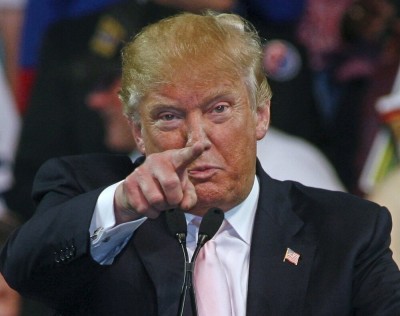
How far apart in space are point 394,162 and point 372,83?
12.8 inches

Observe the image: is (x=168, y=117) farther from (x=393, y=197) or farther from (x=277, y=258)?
(x=393, y=197)

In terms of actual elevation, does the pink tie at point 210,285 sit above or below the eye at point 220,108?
below

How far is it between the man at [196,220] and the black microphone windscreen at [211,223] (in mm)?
80

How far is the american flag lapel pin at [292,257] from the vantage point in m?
2.85

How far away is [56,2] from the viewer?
16.6ft

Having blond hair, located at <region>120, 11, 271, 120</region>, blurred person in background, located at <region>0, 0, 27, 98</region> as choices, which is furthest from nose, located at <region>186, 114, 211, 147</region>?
blurred person in background, located at <region>0, 0, 27, 98</region>

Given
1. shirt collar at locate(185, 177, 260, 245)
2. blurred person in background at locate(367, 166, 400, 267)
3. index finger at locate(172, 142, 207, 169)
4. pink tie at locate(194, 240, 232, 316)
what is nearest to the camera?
index finger at locate(172, 142, 207, 169)

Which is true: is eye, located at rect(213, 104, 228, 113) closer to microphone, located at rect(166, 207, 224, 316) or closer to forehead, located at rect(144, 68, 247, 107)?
forehead, located at rect(144, 68, 247, 107)

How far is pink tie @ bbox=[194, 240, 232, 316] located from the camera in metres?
2.81

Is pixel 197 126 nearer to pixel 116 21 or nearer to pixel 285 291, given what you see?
pixel 285 291

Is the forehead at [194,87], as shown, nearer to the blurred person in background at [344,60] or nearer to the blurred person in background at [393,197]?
the blurred person in background at [393,197]

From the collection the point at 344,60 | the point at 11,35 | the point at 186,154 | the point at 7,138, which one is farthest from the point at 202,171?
the point at 11,35

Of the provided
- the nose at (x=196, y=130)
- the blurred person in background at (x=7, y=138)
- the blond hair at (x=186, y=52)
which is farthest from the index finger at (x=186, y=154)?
the blurred person in background at (x=7, y=138)

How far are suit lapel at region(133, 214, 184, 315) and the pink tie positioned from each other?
0.06 m
